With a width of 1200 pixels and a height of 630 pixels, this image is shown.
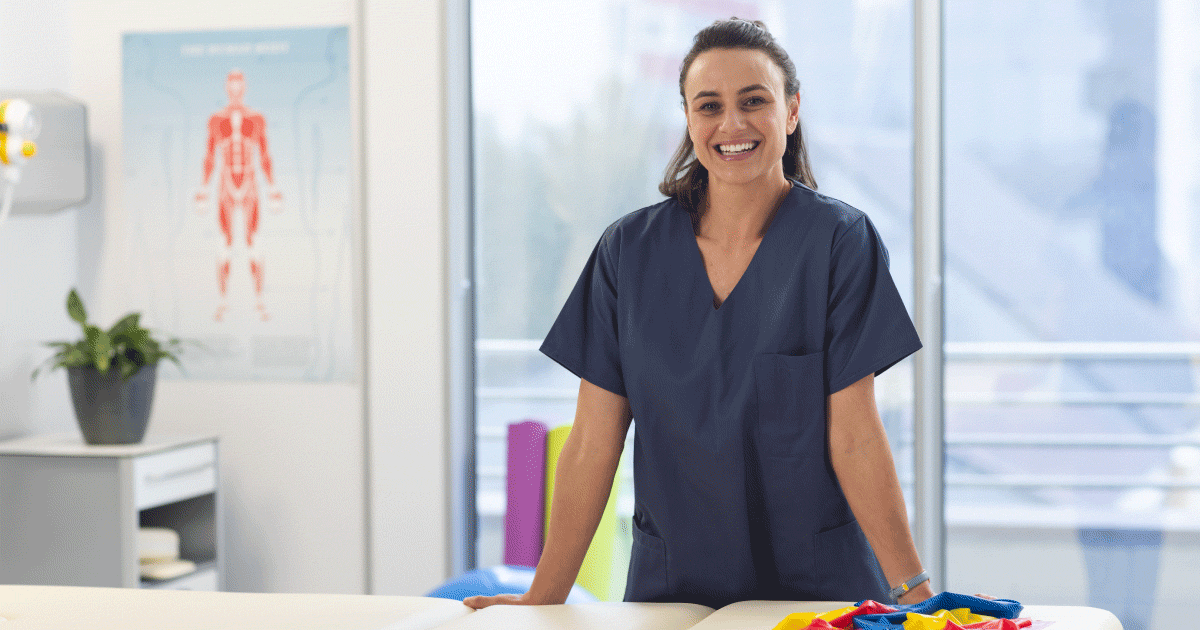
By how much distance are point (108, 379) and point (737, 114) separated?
206 centimetres

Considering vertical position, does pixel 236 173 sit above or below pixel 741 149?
above

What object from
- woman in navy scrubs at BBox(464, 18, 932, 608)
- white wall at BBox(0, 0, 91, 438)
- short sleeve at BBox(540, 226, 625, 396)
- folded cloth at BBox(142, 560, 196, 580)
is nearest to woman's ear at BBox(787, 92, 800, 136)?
woman in navy scrubs at BBox(464, 18, 932, 608)

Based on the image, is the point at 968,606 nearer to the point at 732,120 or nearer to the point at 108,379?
the point at 732,120

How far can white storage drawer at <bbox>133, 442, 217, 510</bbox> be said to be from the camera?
2.82m

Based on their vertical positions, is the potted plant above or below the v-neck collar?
below

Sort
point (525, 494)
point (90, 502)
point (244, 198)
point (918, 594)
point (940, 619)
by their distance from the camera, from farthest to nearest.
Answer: point (244, 198)
point (525, 494)
point (90, 502)
point (918, 594)
point (940, 619)

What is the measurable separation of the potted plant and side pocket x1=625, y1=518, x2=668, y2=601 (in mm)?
1818

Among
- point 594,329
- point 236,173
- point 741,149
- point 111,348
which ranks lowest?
point 111,348

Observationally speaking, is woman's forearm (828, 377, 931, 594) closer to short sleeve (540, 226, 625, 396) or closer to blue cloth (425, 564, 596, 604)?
short sleeve (540, 226, 625, 396)

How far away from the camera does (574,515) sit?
1.56 metres

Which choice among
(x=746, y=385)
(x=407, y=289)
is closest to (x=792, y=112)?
(x=746, y=385)

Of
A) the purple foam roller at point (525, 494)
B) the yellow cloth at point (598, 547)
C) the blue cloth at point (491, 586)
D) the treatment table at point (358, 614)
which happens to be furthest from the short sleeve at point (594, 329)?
the purple foam roller at point (525, 494)

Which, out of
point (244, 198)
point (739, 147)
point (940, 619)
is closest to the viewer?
point (940, 619)

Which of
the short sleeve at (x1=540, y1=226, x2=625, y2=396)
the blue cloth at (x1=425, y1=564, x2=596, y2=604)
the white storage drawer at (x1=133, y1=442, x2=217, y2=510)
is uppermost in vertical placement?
the short sleeve at (x1=540, y1=226, x2=625, y2=396)
